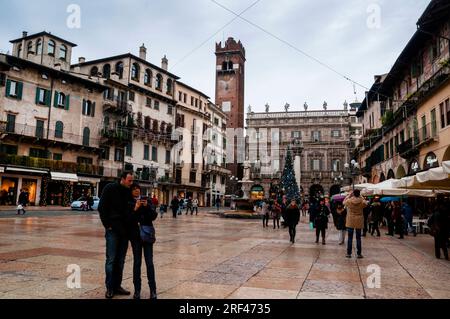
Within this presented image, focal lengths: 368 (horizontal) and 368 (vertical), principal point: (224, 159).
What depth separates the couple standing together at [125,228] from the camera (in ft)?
16.6

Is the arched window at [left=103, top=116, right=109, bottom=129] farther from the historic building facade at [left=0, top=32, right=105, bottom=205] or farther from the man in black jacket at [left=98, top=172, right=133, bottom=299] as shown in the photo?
the man in black jacket at [left=98, top=172, right=133, bottom=299]

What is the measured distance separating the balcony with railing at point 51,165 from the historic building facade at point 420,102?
29.0 metres

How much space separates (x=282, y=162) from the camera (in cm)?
7112

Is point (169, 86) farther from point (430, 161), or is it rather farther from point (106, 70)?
point (430, 161)

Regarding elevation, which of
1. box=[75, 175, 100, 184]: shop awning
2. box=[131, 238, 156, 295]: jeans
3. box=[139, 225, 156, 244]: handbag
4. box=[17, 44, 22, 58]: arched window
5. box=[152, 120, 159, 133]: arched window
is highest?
box=[17, 44, 22, 58]: arched window

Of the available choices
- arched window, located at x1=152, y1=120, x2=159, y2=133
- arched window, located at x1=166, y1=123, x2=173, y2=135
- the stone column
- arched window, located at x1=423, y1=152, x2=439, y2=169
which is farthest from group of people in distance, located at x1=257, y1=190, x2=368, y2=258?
the stone column

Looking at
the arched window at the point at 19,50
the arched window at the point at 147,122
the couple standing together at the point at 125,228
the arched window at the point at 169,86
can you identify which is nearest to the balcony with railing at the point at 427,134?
the couple standing together at the point at 125,228

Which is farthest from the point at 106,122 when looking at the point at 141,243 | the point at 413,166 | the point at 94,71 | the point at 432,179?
the point at 141,243

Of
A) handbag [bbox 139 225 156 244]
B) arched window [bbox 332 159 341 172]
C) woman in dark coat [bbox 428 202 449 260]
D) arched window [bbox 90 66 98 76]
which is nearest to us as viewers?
handbag [bbox 139 225 156 244]

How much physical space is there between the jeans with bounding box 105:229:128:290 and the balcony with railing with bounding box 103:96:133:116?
1535 inches

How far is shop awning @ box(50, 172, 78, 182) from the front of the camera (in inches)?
1395

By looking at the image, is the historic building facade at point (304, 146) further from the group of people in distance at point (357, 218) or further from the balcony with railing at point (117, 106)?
the group of people in distance at point (357, 218)
